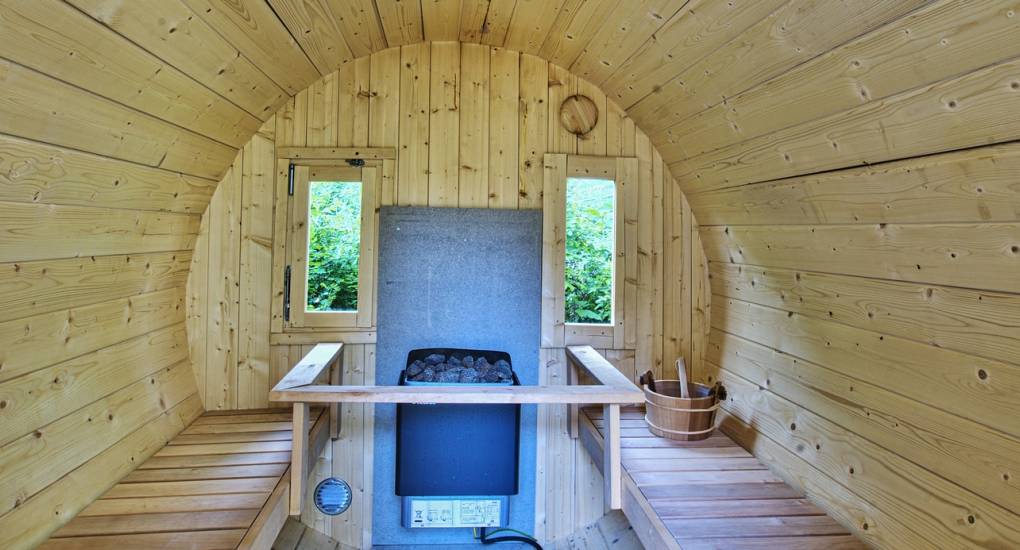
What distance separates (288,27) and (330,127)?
68 centimetres

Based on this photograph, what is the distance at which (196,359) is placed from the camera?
2.40m

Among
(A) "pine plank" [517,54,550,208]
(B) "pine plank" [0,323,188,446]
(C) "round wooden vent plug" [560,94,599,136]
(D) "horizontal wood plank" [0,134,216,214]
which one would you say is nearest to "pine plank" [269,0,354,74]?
(D) "horizontal wood plank" [0,134,216,214]

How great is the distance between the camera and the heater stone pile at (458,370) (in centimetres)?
216

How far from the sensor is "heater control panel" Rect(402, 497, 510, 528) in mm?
2291

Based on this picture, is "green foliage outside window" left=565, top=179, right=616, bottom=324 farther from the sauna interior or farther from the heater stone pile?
the heater stone pile

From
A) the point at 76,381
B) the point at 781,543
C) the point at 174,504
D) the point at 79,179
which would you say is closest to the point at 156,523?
the point at 174,504

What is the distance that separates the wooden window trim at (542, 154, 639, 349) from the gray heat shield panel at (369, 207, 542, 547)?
0.05 metres

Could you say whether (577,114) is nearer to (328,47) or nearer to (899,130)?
(328,47)

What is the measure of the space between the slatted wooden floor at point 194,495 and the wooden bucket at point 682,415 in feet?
5.06

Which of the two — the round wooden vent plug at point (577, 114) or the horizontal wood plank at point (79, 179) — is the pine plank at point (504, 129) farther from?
the horizontal wood plank at point (79, 179)

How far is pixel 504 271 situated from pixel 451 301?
31 cm

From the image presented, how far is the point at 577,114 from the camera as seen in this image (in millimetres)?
2531

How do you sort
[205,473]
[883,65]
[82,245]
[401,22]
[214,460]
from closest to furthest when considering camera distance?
[883,65], [82,245], [205,473], [214,460], [401,22]

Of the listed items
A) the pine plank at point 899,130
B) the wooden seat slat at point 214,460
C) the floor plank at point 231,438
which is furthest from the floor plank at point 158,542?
the pine plank at point 899,130
